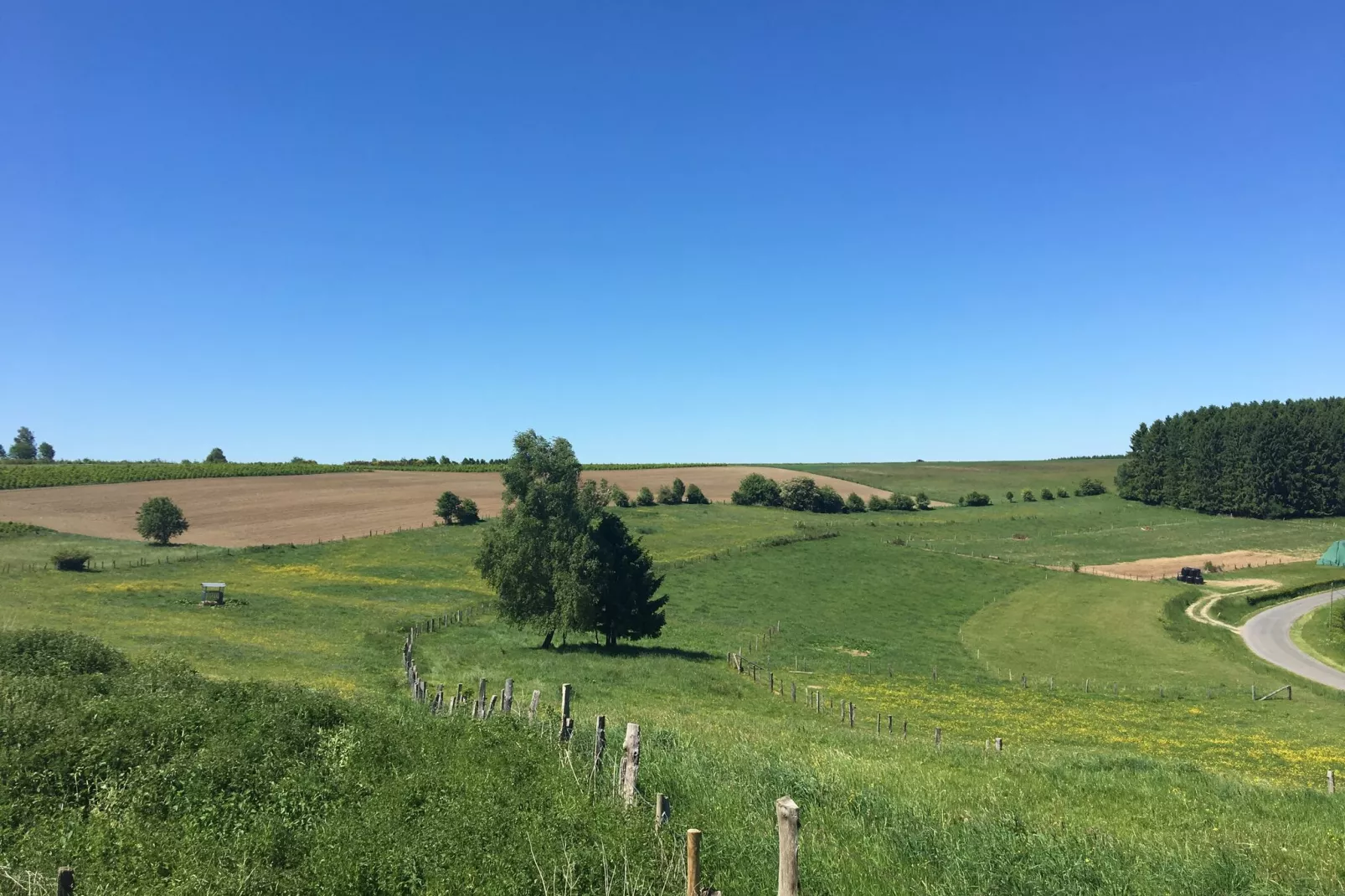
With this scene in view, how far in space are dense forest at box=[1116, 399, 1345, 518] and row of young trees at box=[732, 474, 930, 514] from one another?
4831cm

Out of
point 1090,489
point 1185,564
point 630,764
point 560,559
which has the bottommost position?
point 1185,564

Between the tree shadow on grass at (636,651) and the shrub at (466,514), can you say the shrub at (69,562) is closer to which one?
the shrub at (466,514)

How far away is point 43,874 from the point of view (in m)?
8.84

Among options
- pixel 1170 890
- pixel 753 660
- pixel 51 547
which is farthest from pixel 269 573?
pixel 1170 890

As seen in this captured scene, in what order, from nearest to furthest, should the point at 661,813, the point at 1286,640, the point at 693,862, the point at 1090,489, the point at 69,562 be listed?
the point at 693,862, the point at 661,813, the point at 69,562, the point at 1286,640, the point at 1090,489

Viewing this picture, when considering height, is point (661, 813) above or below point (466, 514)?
above

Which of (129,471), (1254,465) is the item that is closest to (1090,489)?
(1254,465)

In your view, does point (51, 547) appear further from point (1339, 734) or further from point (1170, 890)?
point (1339, 734)

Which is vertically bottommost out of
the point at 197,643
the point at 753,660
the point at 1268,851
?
the point at 753,660

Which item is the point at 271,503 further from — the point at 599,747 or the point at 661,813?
the point at 661,813

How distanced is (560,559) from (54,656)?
1131 inches

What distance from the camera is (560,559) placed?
155 ft

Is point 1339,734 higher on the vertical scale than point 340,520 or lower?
lower

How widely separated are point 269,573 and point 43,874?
64849mm
